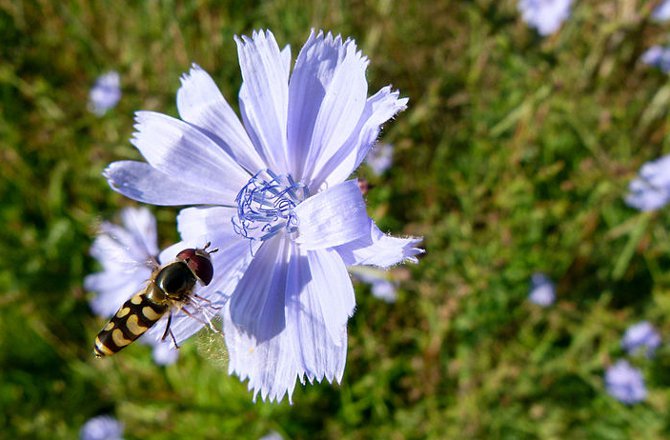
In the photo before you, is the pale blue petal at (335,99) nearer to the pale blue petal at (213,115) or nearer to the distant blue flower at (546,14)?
the pale blue petal at (213,115)

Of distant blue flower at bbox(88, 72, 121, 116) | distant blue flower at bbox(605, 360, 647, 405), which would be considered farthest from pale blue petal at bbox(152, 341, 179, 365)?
A: distant blue flower at bbox(605, 360, 647, 405)

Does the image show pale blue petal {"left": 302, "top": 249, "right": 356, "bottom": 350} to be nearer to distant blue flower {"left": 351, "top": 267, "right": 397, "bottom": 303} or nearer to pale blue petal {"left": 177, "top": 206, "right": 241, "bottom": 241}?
pale blue petal {"left": 177, "top": 206, "right": 241, "bottom": 241}

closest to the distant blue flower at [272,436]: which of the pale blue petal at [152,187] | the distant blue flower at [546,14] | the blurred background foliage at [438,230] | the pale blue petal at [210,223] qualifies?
the blurred background foliage at [438,230]

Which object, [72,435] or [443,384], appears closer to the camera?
[443,384]

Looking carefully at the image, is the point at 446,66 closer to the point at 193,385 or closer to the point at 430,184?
the point at 430,184

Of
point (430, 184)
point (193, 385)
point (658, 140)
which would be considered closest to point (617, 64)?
point (658, 140)

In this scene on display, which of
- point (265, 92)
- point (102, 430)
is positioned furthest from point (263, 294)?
point (102, 430)
